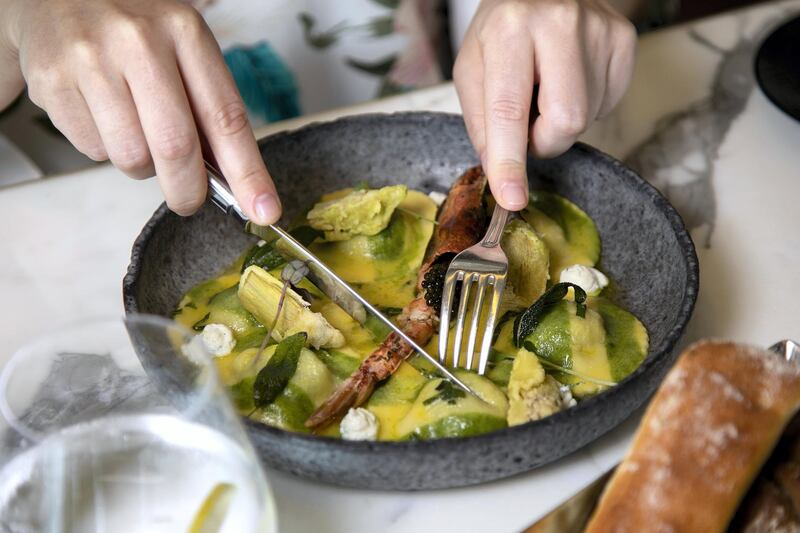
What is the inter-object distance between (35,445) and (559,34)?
83 centimetres

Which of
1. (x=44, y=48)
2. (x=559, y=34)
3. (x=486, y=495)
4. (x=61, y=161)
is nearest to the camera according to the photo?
(x=486, y=495)

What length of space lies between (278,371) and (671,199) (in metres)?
0.76

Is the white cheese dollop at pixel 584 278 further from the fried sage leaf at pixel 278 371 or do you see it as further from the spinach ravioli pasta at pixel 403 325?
the fried sage leaf at pixel 278 371

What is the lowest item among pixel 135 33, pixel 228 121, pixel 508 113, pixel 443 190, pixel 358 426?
pixel 443 190

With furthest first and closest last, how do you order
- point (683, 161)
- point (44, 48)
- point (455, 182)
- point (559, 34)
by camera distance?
point (683, 161) → point (455, 182) → point (559, 34) → point (44, 48)

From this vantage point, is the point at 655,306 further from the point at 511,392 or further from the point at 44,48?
the point at 44,48

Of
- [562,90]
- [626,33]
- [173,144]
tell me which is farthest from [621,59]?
[173,144]

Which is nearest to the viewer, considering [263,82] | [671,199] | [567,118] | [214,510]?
[214,510]

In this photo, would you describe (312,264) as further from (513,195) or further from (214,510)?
(214,510)

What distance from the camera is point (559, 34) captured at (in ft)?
3.85

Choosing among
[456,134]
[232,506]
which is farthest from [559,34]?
[232,506]

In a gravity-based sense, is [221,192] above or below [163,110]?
below

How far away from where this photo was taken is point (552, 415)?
0.87 m

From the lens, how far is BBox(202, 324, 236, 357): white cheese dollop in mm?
1062
